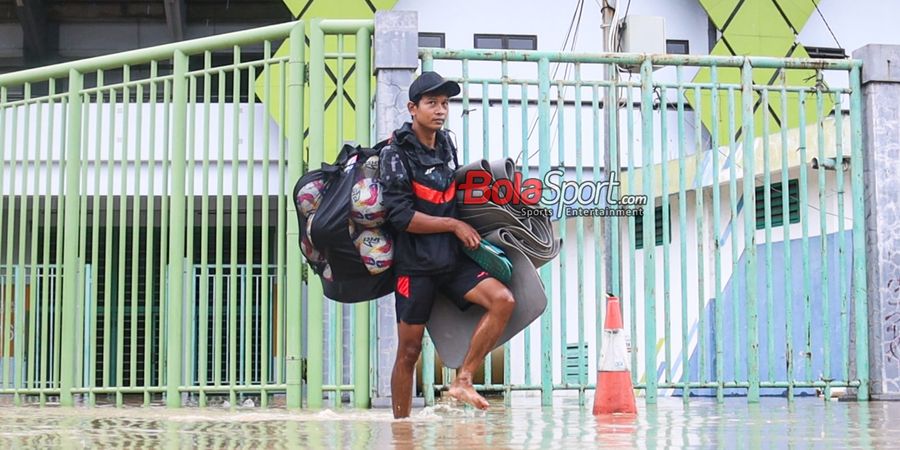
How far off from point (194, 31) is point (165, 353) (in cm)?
1382

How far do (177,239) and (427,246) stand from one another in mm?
2470

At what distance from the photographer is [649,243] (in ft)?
26.7

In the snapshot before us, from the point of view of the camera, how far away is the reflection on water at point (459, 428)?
460 cm

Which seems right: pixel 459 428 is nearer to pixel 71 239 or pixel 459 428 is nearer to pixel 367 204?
pixel 367 204

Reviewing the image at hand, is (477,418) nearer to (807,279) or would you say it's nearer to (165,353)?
(165,353)

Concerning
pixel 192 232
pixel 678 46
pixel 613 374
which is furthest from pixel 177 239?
pixel 678 46

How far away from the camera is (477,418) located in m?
6.25

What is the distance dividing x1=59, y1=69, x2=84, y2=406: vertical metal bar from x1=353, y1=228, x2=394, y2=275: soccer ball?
8.73ft

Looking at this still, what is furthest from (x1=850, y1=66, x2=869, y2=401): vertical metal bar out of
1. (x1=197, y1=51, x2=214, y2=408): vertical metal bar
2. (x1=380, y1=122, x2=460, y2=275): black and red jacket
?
(x1=197, y1=51, x2=214, y2=408): vertical metal bar

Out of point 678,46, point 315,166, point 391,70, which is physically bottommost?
point 315,166

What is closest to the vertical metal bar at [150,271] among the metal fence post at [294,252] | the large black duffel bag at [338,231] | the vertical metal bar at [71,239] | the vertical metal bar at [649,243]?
the vertical metal bar at [71,239]

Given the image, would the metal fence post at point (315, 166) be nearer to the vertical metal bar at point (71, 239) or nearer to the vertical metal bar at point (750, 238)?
the vertical metal bar at point (71, 239)

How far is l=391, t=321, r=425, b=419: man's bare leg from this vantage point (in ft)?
19.7

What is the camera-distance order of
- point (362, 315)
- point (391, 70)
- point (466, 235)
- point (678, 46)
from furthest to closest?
point (678, 46)
point (391, 70)
point (362, 315)
point (466, 235)
